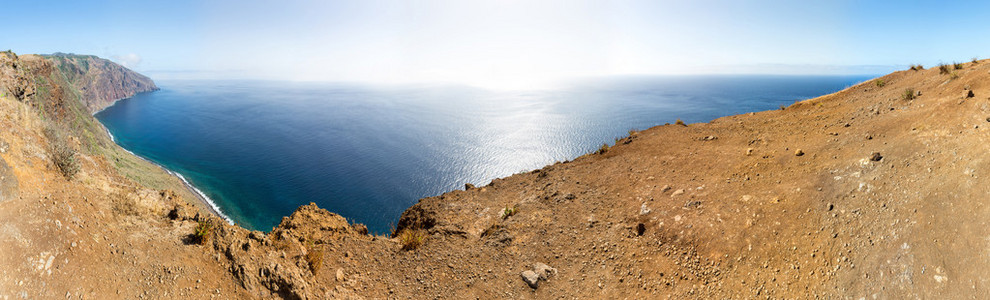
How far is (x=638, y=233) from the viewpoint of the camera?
13016 millimetres

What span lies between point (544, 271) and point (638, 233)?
387 centimetres

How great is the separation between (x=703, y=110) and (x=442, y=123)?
91.0m

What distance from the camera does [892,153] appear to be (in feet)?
36.2

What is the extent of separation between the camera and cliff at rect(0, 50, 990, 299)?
788 cm

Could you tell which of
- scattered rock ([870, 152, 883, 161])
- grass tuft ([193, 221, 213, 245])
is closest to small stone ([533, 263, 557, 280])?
grass tuft ([193, 221, 213, 245])

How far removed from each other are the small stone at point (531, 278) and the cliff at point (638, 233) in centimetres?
8

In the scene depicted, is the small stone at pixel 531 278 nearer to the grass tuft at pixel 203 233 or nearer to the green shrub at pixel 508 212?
the green shrub at pixel 508 212

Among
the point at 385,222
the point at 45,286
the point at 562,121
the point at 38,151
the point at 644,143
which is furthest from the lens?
the point at 562,121

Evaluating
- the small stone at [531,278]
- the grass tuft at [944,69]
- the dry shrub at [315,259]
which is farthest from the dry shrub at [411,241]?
the grass tuft at [944,69]

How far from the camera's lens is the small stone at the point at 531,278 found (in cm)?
1182

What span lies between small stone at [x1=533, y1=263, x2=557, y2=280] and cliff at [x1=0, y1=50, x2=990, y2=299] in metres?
0.08

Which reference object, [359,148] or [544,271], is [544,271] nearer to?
[544,271]

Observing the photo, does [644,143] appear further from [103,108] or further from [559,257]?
[103,108]

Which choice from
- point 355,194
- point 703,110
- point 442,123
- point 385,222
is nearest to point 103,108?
point 442,123
